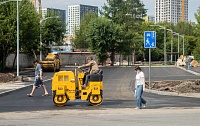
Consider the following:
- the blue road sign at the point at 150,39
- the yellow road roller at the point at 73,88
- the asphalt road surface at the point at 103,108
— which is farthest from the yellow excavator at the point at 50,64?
the yellow road roller at the point at 73,88

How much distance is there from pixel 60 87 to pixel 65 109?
1.16 meters

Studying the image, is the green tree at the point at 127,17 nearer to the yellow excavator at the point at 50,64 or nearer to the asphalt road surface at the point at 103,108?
the yellow excavator at the point at 50,64

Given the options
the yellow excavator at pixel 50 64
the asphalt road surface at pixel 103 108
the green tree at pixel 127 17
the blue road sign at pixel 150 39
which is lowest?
the asphalt road surface at pixel 103 108

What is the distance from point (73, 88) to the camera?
1656cm

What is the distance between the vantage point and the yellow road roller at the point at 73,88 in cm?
1650

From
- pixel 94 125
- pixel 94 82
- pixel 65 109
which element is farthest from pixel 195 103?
pixel 94 125

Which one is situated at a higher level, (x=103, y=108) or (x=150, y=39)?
(x=150, y=39)

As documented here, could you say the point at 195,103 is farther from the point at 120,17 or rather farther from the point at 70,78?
the point at 120,17

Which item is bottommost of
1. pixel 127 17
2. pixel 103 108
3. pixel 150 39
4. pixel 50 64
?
pixel 103 108

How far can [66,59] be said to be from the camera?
82125 mm

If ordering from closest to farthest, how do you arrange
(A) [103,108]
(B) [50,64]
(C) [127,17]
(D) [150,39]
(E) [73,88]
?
(A) [103,108] < (E) [73,88] < (D) [150,39] < (B) [50,64] < (C) [127,17]

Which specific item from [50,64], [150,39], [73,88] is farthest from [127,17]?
[73,88]

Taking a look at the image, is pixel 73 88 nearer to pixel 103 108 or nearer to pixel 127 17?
pixel 103 108

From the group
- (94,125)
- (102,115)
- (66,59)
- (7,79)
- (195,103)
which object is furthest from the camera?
(66,59)
